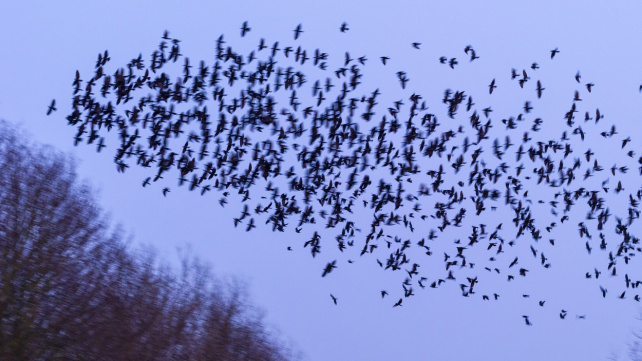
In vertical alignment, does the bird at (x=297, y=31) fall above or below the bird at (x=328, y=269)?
above

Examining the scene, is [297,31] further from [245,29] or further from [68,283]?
[68,283]

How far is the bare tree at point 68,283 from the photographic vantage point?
73.2 feet

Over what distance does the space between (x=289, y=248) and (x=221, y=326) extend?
1017 cm

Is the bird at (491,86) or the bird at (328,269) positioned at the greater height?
the bird at (491,86)

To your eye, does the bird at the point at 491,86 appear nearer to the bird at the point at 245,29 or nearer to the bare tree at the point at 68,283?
the bird at the point at 245,29

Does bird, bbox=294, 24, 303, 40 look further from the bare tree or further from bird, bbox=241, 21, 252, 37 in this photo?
the bare tree

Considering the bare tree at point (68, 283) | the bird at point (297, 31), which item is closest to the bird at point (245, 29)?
the bird at point (297, 31)

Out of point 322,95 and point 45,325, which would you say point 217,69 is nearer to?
point 322,95

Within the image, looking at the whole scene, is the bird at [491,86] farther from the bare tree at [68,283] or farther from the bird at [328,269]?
the bare tree at [68,283]

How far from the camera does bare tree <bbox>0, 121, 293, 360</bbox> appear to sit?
2231cm

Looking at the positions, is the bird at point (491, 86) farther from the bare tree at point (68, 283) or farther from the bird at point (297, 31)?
the bare tree at point (68, 283)

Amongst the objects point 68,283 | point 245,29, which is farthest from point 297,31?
point 68,283

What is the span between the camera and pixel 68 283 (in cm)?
2345

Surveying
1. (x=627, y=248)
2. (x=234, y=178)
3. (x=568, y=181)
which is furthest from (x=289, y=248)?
(x=627, y=248)
